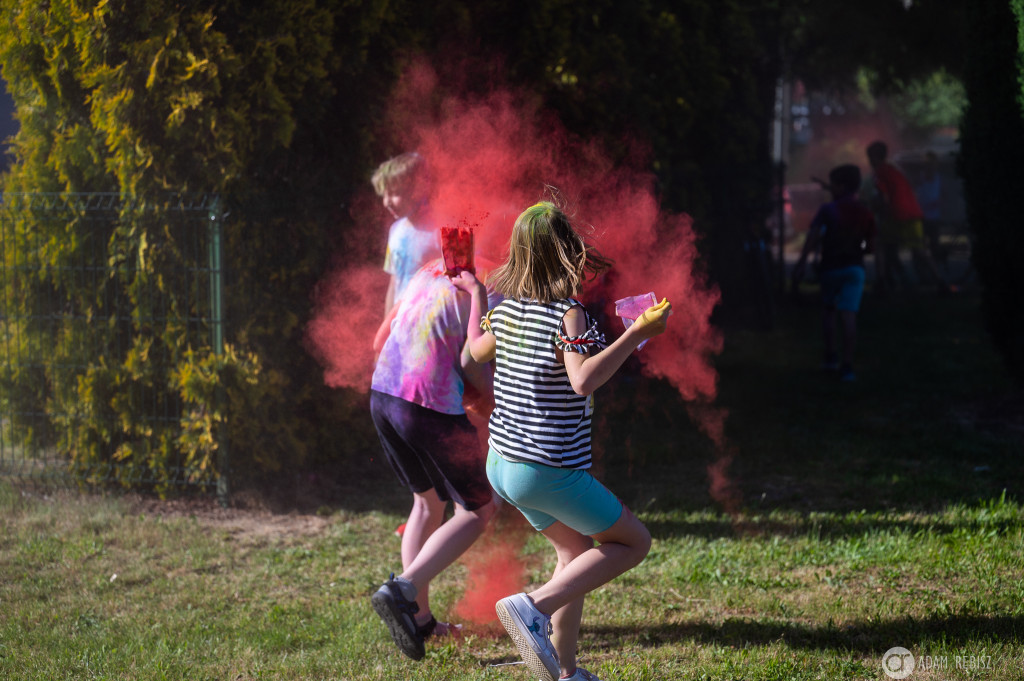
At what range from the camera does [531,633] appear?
310 cm

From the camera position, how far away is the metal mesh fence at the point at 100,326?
595cm

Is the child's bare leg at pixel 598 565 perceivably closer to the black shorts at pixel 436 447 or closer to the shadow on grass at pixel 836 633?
the black shorts at pixel 436 447

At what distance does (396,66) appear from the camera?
6332 millimetres

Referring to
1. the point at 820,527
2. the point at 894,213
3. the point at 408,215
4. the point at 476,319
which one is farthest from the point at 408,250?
the point at 894,213

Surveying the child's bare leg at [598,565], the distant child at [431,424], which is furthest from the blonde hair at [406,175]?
the child's bare leg at [598,565]

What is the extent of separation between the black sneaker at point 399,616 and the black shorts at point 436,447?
44 cm

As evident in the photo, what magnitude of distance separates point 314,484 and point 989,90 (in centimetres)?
617

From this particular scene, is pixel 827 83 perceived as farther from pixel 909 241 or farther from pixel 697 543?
pixel 697 543

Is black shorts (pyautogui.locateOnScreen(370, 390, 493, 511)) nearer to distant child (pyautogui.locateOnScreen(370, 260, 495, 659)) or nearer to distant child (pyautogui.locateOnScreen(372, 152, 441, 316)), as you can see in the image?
distant child (pyautogui.locateOnScreen(370, 260, 495, 659))

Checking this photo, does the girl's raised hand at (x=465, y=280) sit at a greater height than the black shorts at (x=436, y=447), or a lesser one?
greater

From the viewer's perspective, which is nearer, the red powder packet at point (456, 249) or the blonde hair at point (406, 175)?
the red powder packet at point (456, 249)

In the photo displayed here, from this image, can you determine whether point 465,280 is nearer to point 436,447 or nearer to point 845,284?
point 436,447

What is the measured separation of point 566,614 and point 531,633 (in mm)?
282

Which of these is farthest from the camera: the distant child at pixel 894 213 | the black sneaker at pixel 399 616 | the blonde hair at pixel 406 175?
Result: the distant child at pixel 894 213
